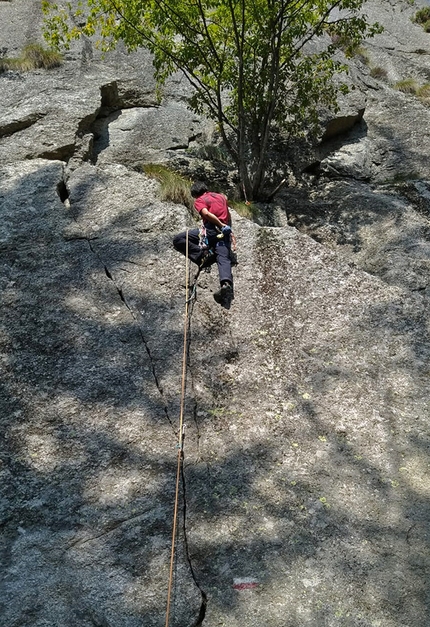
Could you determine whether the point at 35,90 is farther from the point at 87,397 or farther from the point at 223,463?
the point at 223,463

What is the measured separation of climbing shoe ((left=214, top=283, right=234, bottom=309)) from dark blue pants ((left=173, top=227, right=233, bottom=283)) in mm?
221

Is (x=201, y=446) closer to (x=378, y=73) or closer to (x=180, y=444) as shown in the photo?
(x=180, y=444)

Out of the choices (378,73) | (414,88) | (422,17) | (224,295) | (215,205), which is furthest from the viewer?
(422,17)

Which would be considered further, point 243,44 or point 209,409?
point 243,44

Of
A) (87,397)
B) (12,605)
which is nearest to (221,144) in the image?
(87,397)

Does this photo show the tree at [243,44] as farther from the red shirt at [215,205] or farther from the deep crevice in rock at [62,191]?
the deep crevice in rock at [62,191]

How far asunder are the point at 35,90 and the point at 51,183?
3.46 meters

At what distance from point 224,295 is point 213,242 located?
698 mm

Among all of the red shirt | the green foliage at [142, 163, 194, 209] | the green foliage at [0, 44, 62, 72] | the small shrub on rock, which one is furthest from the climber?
the small shrub on rock

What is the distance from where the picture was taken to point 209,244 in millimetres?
6977

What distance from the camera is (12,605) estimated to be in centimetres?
418

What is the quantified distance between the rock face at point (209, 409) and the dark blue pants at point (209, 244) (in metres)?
0.19

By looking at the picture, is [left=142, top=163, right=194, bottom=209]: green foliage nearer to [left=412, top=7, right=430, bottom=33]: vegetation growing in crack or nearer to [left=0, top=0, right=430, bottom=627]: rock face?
[left=0, top=0, right=430, bottom=627]: rock face

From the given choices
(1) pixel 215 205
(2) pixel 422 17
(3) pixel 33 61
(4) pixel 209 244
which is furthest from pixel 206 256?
(2) pixel 422 17
